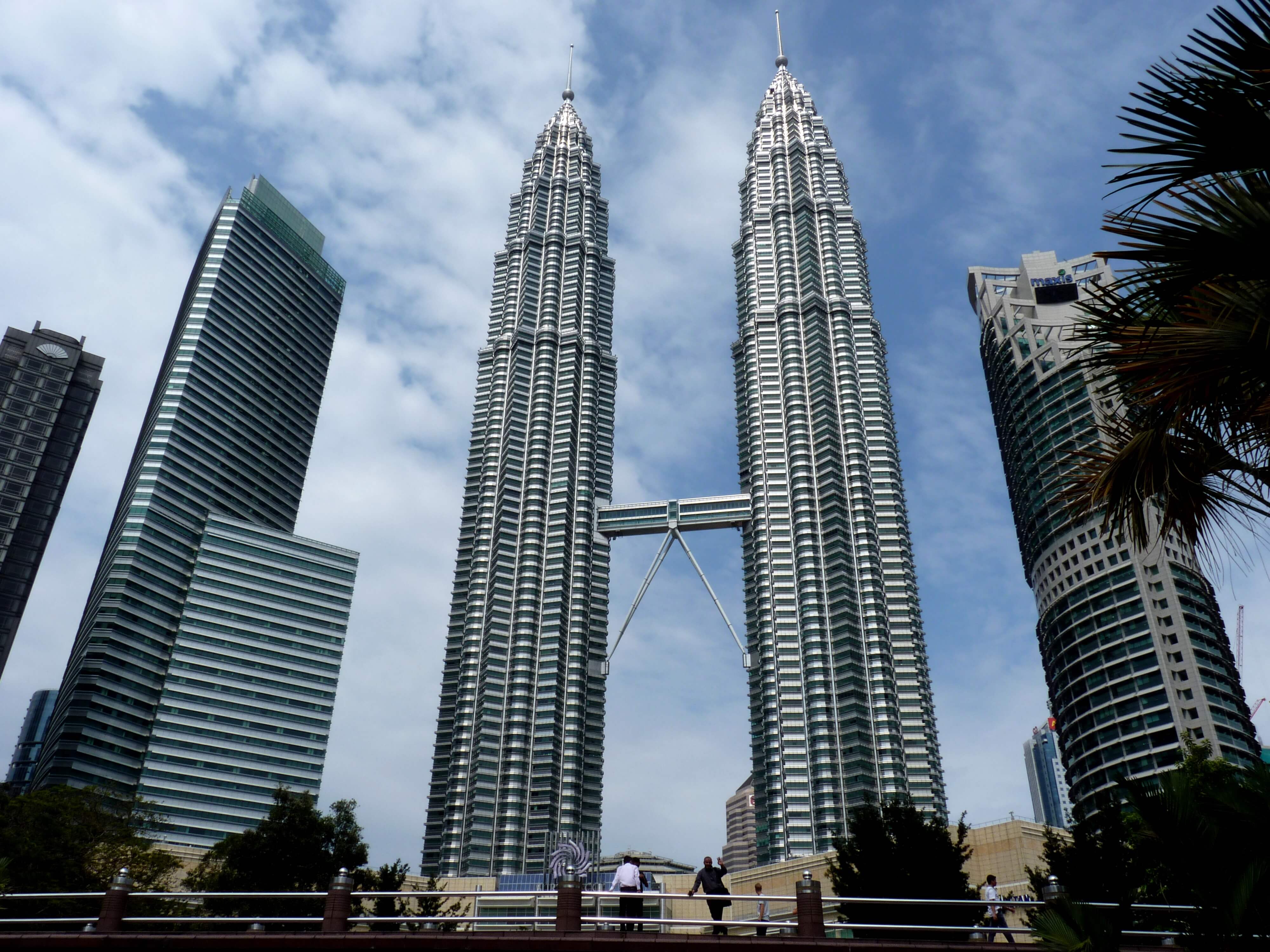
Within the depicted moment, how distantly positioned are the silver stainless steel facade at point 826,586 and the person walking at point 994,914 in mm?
123578

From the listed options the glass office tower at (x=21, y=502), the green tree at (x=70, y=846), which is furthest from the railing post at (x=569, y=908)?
the glass office tower at (x=21, y=502)

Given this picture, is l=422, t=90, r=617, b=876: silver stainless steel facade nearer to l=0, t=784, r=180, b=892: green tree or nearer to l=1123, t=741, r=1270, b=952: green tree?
l=0, t=784, r=180, b=892: green tree

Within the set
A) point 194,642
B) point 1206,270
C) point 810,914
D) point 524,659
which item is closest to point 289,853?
point 810,914

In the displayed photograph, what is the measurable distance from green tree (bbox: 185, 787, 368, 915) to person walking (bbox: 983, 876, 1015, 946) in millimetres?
40422

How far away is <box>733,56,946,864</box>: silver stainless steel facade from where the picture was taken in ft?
502

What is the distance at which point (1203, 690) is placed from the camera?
127m

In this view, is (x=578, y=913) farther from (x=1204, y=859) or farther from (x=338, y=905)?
(x=1204, y=859)

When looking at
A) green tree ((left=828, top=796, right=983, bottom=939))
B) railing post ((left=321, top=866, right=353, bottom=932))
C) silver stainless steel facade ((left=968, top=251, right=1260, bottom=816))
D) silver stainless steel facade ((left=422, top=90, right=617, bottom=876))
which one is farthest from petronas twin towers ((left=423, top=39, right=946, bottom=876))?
railing post ((left=321, top=866, right=353, bottom=932))

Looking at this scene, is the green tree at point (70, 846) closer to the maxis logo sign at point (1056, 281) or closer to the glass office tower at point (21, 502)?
the glass office tower at point (21, 502)

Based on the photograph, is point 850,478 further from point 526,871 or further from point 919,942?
point 919,942

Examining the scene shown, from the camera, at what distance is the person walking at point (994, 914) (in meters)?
21.5

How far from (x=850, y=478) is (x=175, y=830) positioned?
13352cm

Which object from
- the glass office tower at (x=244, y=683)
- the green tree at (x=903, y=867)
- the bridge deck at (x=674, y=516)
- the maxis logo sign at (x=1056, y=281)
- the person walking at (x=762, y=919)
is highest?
the maxis logo sign at (x=1056, y=281)

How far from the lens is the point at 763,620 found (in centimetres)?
16912
